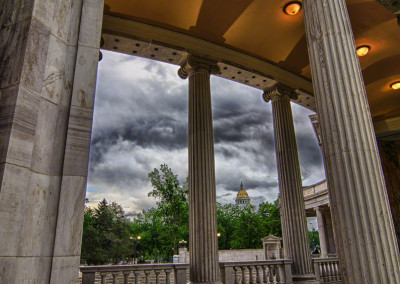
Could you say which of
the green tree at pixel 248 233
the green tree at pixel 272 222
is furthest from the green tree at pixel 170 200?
the green tree at pixel 272 222

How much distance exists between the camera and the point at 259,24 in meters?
24.2

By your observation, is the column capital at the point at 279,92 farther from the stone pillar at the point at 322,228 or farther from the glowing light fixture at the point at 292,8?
the stone pillar at the point at 322,228

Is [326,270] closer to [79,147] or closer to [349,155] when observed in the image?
[349,155]

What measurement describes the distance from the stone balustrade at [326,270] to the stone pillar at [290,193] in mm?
2786

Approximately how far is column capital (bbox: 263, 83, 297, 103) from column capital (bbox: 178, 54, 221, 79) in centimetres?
662

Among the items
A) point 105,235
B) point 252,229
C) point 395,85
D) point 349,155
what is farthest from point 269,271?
point 252,229

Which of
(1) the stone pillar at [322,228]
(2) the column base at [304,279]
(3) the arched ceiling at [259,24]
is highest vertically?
(3) the arched ceiling at [259,24]

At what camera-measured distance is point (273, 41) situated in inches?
1012

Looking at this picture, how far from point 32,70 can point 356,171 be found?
8.91 m

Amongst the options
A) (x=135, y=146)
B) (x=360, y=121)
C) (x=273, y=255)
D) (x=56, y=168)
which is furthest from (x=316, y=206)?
(x=135, y=146)

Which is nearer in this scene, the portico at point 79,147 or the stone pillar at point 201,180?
the portico at point 79,147

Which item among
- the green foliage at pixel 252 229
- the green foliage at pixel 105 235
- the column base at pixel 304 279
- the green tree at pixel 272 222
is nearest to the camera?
the column base at pixel 304 279

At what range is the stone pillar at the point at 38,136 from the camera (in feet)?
16.9

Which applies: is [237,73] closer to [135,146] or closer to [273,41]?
[273,41]
